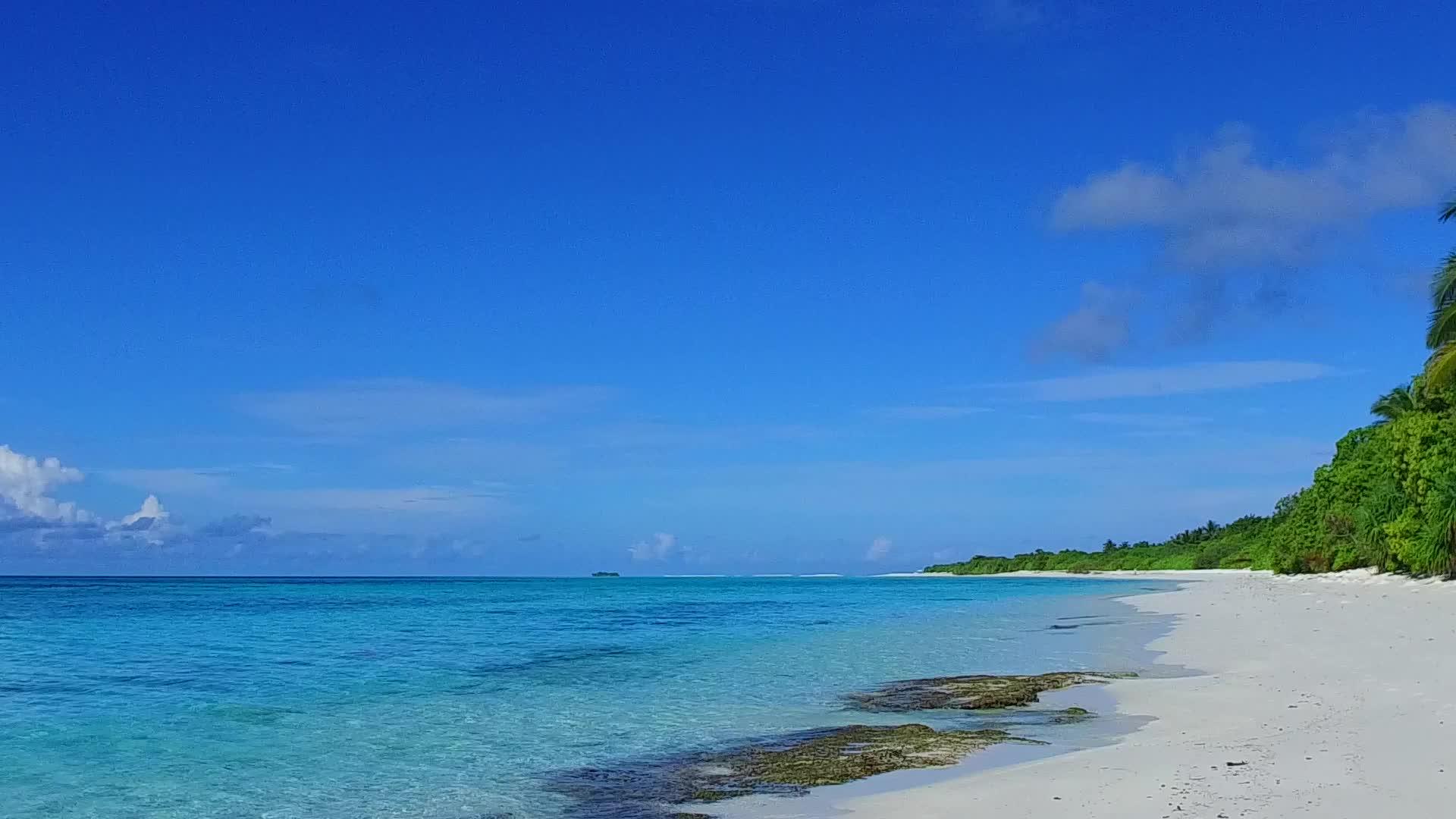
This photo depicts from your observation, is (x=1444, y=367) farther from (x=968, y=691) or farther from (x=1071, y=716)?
(x=1071, y=716)

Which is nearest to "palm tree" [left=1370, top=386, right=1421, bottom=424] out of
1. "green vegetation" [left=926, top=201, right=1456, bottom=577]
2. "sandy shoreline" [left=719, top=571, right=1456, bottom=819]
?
"green vegetation" [left=926, top=201, right=1456, bottom=577]

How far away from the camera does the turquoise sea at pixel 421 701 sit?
1234cm

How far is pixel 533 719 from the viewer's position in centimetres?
1748

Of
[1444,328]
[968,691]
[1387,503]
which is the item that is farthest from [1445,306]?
[968,691]

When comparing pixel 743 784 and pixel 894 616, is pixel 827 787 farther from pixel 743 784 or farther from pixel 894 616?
pixel 894 616

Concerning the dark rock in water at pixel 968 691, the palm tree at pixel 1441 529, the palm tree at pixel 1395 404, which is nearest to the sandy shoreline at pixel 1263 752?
the dark rock in water at pixel 968 691

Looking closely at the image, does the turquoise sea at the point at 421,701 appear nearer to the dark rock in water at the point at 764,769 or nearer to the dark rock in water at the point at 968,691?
the dark rock in water at the point at 764,769

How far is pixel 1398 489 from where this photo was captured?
49094 millimetres

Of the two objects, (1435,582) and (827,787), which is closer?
(827,787)

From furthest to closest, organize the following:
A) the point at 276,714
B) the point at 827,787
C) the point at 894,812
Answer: the point at 276,714 < the point at 827,787 < the point at 894,812

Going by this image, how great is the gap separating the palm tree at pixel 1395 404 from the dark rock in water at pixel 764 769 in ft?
189

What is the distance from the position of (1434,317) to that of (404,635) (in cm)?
3944

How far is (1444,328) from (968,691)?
95.1 feet

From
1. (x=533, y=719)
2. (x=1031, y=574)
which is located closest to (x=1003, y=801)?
(x=533, y=719)
